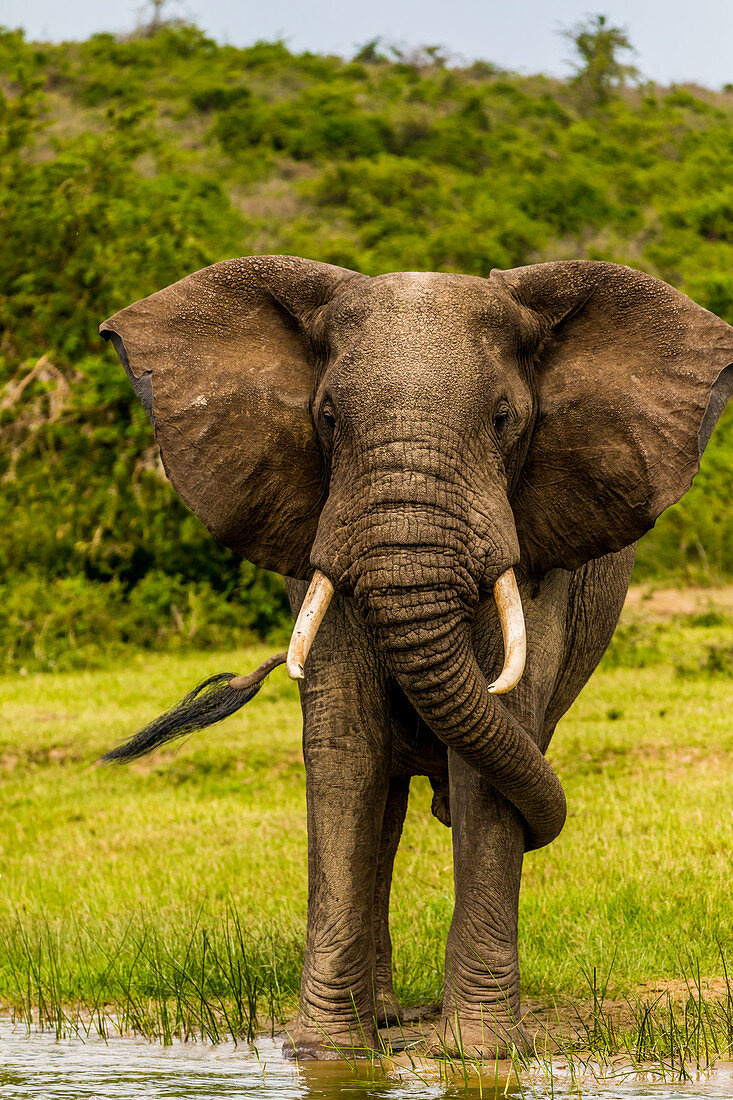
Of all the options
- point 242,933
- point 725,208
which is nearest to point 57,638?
point 242,933

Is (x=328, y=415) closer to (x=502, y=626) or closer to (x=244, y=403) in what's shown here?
(x=244, y=403)

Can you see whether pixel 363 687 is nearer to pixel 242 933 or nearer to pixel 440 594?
pixel 440 594

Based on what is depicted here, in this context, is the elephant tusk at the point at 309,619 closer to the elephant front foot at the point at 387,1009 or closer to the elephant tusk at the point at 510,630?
the elephant tusk at the point at 510,630

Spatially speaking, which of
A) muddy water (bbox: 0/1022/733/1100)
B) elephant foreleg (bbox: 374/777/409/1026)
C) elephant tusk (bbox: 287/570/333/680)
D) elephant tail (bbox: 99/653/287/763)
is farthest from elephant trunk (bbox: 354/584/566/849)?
elephant tail (bbox: 99/653/287/763)

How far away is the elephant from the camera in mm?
4199

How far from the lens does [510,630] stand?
155 inches

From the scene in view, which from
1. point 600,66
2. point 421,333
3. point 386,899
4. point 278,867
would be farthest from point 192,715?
point 600,66

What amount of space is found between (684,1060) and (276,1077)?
1.16 m

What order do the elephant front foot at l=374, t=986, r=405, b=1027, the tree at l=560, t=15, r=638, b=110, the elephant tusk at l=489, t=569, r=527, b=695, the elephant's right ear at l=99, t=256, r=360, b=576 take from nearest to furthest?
the elephant tusk at l=489, t=569, r=527, b=695, the elephant's right ear at l=99, t=256, r=360, b=576, the elephant front foot at l=374, t=986, r=405, b=1027, the tree at l=560, t=15, r=638, b=110

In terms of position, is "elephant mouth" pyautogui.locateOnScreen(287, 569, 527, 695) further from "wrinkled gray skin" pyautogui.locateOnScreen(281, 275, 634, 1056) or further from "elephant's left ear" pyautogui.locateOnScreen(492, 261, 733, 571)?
"elephant's left ear" pyautogui.locateOnScreen(492, 261, 733, 571)

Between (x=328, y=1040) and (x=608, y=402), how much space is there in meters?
2.05

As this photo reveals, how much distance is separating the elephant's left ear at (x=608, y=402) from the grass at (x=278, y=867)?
1408mm

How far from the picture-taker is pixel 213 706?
5176 millimetres

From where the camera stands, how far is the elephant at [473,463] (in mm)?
4199
